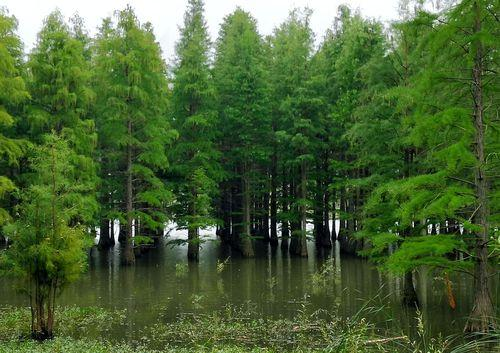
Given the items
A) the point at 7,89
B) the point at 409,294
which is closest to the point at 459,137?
the point at 409,294

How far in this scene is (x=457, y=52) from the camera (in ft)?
46.2

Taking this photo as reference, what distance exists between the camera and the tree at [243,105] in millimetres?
30969

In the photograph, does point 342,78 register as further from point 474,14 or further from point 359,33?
point 474,14

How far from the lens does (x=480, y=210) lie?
13695 millimetres

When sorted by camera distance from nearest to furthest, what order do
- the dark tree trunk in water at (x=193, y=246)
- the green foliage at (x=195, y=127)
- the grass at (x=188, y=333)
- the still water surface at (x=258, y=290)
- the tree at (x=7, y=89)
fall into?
the grass at (x=188, y=333), the still water surface at (x=258, y=290), the tree at (x=7, y=89), the green foliage at (x=195, y=127), the dark tree trunk in water at (x=193, y=246)

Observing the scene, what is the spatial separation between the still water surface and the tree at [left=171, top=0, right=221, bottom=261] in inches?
112

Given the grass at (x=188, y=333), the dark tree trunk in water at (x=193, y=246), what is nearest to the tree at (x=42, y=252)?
the grass at (x=188, y=333)

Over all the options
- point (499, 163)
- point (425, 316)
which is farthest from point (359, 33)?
point (425, 316)

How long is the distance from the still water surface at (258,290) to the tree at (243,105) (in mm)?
5838

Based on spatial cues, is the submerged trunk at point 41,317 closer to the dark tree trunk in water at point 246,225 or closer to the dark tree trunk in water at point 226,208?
the dark tree trunk in water at point 246,225

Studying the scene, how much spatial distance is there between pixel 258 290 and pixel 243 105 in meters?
13.8

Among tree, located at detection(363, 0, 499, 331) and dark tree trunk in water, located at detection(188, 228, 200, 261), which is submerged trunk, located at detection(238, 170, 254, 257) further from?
tree, located at detection(363, 0, 499, 331)

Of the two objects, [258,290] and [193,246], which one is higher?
[193,246]

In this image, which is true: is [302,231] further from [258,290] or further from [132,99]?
[132,99]
